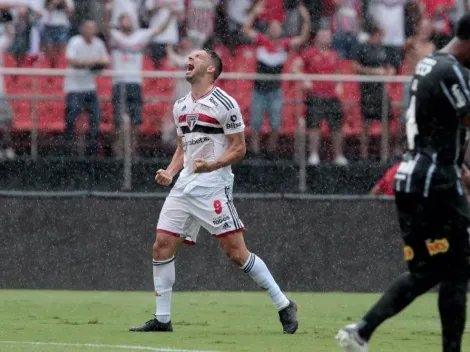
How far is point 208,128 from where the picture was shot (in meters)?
10.5

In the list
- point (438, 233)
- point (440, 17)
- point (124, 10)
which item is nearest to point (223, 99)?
point (438, 233)

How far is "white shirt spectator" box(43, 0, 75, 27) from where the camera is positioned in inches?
696

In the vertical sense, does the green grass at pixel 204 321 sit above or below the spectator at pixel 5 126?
below

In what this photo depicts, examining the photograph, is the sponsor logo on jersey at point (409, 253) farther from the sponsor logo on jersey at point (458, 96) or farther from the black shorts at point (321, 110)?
the black shorts at point (321, 110)

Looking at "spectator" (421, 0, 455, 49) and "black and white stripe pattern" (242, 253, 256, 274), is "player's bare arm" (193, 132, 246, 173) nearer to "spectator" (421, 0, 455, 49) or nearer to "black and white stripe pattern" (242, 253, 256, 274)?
"black and white stripe pattern" (242, 253, 256, 274)

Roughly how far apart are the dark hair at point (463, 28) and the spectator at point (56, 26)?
10248 mm

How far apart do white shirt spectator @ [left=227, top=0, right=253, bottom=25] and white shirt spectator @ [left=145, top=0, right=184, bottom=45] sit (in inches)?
29.0

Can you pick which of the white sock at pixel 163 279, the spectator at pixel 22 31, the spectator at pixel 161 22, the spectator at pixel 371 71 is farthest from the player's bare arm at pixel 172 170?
the spectator at pixel 22 31

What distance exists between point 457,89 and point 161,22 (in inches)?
433

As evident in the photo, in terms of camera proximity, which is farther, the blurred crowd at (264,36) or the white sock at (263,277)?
the blurred crowd at (264,36)

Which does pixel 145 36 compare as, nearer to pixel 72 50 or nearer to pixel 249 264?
pixel 72 50

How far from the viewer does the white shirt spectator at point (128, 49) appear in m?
17.1

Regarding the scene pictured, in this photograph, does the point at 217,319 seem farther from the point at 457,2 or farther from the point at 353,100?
the point at 457,2

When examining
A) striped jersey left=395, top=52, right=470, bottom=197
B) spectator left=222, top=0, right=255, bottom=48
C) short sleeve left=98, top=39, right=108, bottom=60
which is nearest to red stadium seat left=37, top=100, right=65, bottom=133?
short sleeve left=98, top=39, right=108, bottom=60
